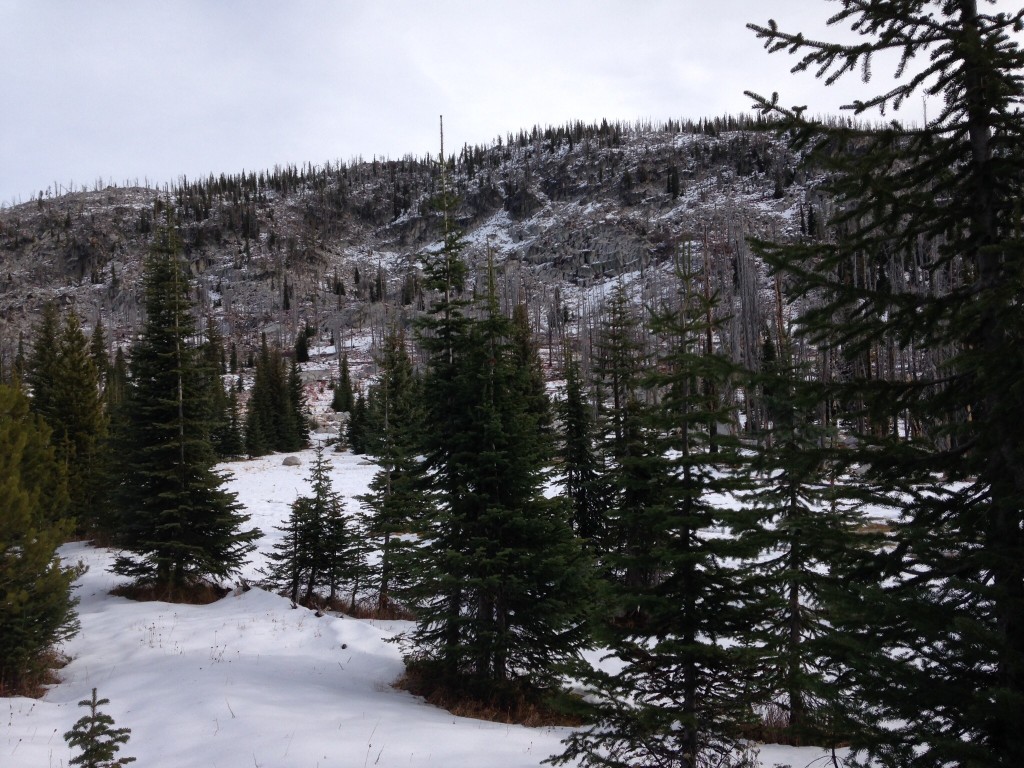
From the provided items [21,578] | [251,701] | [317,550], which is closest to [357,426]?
[317,550]

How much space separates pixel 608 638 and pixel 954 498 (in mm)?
3423

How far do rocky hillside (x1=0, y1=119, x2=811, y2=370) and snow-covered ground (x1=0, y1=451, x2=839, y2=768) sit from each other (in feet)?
274

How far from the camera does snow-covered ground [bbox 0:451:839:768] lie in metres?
6.63

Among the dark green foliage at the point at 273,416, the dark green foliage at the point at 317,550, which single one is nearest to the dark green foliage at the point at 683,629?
the dark green foliage at the point at 317,550

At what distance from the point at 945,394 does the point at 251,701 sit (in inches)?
363

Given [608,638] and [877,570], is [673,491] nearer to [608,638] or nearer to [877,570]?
[608,638]

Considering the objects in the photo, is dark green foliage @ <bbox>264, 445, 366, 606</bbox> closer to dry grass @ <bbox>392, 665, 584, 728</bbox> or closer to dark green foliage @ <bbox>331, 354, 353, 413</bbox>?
dry grass @ <bbox>392, 665, 584, 728</bbox>

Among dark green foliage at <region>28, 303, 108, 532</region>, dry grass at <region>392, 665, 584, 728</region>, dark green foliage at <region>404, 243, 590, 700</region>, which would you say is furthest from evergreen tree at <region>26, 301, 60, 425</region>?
dry grass at <region>392, 665, 584, 728</region>

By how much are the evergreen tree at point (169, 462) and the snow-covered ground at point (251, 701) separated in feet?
4.64

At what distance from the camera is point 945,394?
348cm

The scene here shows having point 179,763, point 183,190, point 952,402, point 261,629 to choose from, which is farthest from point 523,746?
point 183,190

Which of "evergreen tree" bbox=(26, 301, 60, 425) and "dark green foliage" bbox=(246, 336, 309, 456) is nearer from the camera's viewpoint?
"evergreen tree" bbox=(26, 301, 60, 425)

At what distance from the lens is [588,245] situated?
13375cm

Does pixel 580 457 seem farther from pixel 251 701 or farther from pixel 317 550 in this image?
pixel 251 701
